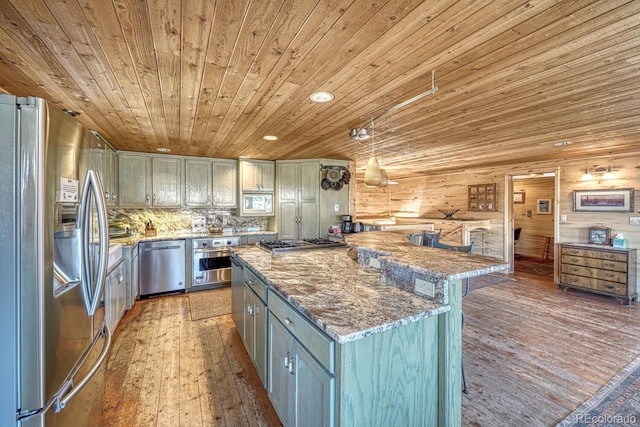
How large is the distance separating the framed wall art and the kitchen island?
4948 mm

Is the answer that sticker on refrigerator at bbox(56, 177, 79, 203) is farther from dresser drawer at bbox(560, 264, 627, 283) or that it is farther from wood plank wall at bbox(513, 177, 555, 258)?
wood plank wall at bbox(513, 177, 555, 258)

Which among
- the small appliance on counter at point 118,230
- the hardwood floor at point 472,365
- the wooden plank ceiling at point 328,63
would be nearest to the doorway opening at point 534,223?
the hardwood floor at point 472,365

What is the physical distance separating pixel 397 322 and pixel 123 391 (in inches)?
87.2

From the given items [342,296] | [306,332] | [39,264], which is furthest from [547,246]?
[39,264]

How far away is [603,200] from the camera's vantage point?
4508mm

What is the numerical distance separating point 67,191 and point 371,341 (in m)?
1.46

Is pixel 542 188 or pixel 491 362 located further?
pixel 542 188

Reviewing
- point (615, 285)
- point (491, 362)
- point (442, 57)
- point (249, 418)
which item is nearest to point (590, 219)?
point (615, 285)

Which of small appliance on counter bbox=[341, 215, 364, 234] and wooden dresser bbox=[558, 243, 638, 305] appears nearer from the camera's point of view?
wooden dresser bbox=[558, 243, 638, 305]

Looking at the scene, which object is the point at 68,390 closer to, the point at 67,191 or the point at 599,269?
the point at 67,191

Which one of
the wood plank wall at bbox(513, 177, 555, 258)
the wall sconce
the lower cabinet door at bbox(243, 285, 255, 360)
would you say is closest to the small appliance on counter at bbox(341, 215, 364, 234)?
the lower cabinet door at bbox(243, 285, 255, 360)

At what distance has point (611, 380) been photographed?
2252mm

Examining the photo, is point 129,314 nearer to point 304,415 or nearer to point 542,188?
point 304,415

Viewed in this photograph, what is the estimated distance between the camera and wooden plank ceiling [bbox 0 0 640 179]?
50.0 inches
